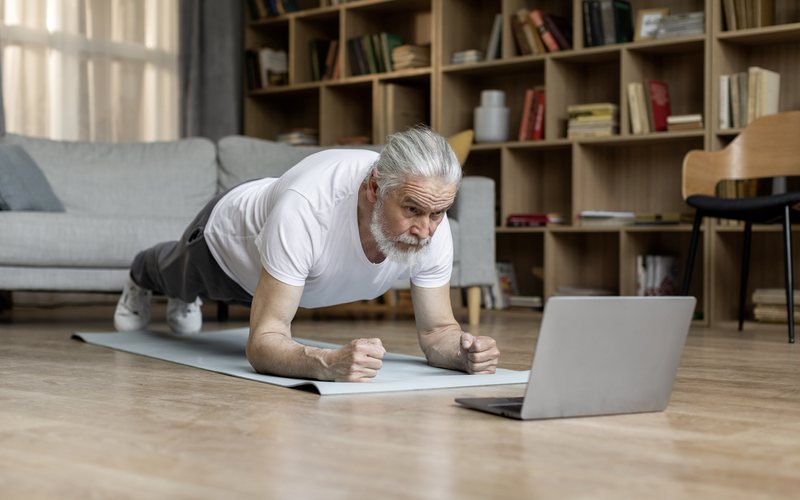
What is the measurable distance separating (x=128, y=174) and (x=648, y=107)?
2414 mm

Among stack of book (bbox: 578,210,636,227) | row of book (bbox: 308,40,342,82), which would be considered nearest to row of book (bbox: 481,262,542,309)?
stack of book (bbox: 578,210,636,227)

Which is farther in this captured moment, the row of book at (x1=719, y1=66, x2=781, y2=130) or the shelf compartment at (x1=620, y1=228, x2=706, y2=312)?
the shelf compartment at (x1=620, y1=228, x2=706, y2=312)

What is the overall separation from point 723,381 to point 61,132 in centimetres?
422

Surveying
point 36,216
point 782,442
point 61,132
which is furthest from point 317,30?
point 782,442

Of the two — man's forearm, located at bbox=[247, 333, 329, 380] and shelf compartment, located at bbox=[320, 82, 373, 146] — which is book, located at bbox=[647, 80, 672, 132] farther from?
man's forearm, located at bbox=[247, 333, 329, 380]

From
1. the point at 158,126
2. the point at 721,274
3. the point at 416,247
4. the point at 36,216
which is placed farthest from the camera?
the point at 158,126

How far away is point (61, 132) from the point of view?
5469 millimetres

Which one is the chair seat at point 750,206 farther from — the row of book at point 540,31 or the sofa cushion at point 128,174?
the sofa cushion at point 128,174

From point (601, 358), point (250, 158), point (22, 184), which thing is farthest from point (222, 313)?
point (601, 358)

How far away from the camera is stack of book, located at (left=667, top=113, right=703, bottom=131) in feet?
14.6

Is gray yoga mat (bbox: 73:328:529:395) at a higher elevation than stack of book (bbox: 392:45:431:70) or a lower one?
lower

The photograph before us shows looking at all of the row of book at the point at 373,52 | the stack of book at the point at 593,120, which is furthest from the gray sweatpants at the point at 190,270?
the row of book at the point at 373,52

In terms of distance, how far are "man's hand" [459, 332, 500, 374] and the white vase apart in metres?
3.17

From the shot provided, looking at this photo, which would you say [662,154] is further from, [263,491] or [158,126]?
[263,491]
